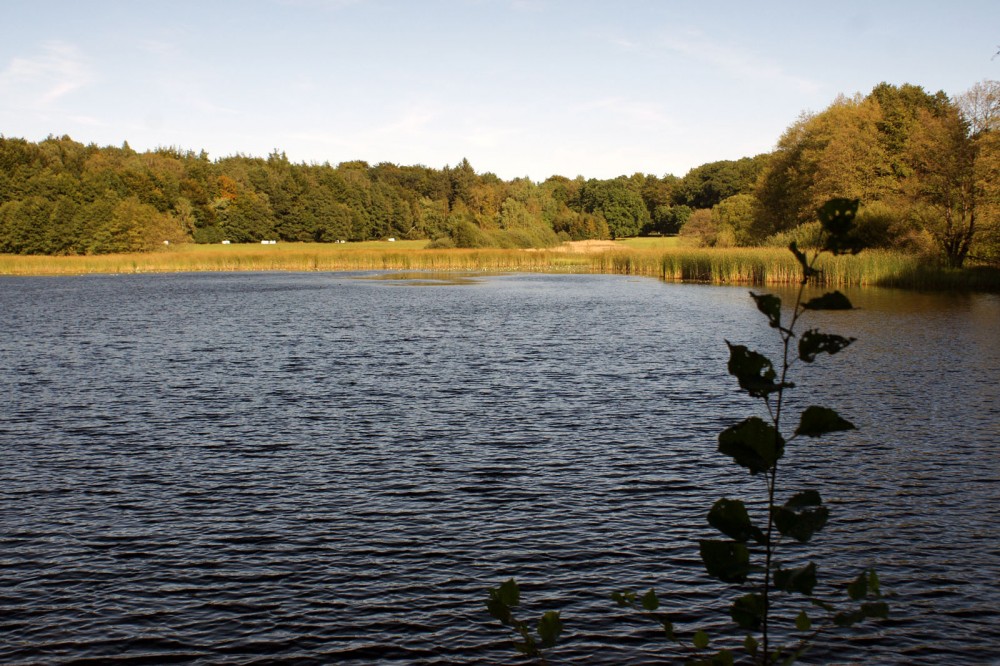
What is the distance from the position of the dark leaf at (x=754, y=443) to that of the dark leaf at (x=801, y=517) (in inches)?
8.6

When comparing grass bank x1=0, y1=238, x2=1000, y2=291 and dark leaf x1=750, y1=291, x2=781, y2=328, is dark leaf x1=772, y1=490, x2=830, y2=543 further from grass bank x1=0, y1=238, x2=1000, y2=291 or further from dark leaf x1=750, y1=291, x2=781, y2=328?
grass bank x1=0, y1=238, x2=1000, y2=291

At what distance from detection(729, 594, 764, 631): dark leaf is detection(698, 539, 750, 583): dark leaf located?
0.46 feet

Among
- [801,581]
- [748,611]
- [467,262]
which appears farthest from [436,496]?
[467,262]

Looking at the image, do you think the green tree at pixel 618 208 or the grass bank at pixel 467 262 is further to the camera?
the green tree at pixel 618 208

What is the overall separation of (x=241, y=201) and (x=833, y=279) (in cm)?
9813

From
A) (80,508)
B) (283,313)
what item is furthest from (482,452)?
(283,313)

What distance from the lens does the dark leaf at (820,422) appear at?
3451mm

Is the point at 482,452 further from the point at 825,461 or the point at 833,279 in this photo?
the point at 833,279

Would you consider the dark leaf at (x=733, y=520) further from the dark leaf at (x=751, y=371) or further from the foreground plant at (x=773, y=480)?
the dark leaf at (x=751, y=371)

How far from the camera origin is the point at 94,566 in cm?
888

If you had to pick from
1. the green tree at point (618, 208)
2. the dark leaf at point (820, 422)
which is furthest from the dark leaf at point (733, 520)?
the green tree at point (618, 208)

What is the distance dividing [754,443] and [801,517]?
1.34 ft

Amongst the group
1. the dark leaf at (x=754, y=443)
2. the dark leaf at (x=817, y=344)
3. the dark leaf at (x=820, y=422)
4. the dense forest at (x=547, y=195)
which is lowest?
the dark leaf at (x=754, y=443)

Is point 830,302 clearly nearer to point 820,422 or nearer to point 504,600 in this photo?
point 820,422
